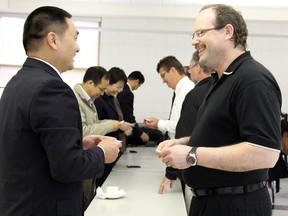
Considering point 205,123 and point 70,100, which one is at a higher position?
point 70,100

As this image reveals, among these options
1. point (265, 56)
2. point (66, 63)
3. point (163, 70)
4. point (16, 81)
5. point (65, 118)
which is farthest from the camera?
point (265, 56)

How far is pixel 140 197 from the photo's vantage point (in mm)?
2430

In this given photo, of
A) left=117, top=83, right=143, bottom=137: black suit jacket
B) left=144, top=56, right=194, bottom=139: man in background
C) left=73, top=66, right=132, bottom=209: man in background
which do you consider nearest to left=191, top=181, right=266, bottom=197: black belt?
left=73, top=66, right=132, bottom=209: man in background

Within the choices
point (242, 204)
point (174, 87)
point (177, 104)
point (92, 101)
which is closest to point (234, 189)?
point (242, 204)

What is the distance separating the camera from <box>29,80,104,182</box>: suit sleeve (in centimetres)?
126

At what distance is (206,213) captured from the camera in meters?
1.55

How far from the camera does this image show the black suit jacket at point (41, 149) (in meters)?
1.27

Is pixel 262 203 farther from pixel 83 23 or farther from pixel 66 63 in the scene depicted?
pixel 83 23

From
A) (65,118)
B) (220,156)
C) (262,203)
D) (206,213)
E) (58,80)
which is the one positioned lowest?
(206,213)

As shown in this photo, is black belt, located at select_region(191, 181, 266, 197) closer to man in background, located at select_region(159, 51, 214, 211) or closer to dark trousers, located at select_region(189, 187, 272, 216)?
dark trousers, located at select_region(189, 187, 272, 216)

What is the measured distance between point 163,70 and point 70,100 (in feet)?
7.52

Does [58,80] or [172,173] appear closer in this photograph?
[58,80]

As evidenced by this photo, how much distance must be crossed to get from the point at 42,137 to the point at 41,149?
3.2 inches

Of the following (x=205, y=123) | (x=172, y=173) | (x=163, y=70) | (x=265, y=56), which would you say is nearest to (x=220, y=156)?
(x=205, y=123)
